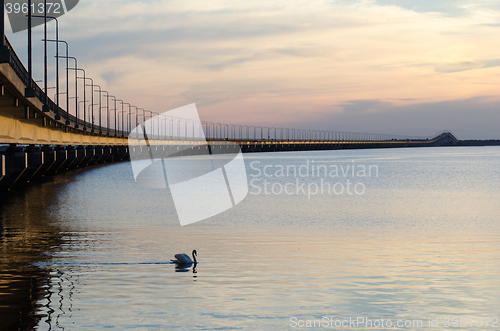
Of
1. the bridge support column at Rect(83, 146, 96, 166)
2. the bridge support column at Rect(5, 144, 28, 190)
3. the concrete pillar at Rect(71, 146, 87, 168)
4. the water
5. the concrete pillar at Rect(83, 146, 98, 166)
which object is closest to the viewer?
the water

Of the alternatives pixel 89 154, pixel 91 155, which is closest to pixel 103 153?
pixel 91 155

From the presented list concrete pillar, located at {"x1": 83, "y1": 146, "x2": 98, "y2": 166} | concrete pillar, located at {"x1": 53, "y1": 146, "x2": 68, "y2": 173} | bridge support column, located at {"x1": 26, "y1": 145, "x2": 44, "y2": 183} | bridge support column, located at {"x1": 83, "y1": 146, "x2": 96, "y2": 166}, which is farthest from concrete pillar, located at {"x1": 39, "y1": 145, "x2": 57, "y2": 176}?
concrete pillar, located at {"x1": 83, "y1": 146, "x2": 98, "y2": 166}

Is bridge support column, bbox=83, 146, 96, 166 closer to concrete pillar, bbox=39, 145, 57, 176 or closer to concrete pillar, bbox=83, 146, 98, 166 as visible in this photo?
concrete pillar, bbox=83, 146, 98, 166

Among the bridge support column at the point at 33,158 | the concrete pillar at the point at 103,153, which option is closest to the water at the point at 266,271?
the bridge support column at the point at 33,158

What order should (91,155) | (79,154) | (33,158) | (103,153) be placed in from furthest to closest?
(103,153)
(91,155)
(79,154)
(33,158)

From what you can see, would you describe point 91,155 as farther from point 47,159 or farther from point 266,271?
point 266,271

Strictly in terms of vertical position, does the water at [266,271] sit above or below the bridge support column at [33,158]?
above

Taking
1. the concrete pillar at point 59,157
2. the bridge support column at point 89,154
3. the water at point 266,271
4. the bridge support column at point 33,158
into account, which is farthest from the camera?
the bridge support column at point 89,154

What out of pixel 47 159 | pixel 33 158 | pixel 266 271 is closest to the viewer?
pixel 266 271

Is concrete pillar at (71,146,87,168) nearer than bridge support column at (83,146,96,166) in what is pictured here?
Yes

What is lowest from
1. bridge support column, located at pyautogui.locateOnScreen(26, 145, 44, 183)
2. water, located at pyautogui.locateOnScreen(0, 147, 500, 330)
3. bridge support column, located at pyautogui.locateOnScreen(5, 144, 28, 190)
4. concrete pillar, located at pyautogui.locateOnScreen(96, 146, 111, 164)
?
concrete pillar, located at pyautogui.locateOnScreen(96, 146, 111, 164)

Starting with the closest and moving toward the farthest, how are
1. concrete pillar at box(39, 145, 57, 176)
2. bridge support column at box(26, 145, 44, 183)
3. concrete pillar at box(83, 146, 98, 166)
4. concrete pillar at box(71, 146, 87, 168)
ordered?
bridge support column at box(26, 145, 44, 183), concrete pillar at box(39, 145, 57, 176), concrete pillar at box(71, 146, 87, 168), concrete pillar at box(83, 146, 98, 166)

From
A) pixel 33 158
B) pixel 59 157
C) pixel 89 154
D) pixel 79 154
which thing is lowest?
pixel 89 154

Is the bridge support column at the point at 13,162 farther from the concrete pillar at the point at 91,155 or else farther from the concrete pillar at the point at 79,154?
the concrete pillar at the point at 91,155
